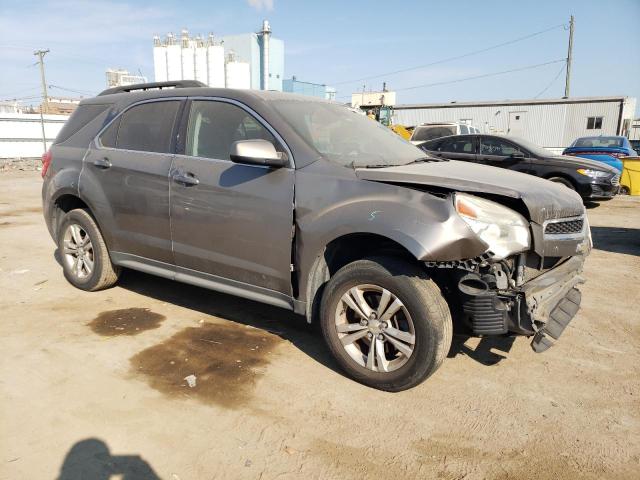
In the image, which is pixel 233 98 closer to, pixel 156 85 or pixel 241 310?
pixel 156 85

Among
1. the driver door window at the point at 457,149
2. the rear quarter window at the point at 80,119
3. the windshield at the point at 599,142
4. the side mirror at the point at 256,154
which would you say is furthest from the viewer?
the windshield at the point at 599,142

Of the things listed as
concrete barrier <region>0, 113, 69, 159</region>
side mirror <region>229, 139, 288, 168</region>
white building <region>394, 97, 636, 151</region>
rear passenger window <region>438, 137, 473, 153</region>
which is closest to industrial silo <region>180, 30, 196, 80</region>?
concrete barrier <region>0, 113, 69, 159</region>

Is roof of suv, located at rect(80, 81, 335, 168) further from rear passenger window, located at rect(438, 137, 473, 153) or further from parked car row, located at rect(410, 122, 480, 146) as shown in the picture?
parked car row, located at rect(410, 122, 480, 146)

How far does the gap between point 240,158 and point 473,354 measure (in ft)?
7.25

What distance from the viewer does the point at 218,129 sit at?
12.5 ft

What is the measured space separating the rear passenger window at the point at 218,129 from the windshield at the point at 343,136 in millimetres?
236

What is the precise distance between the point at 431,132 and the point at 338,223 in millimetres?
15823

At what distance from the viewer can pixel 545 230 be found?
2.98 metres

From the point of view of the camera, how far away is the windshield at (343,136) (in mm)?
3488

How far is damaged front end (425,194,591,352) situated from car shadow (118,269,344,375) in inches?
40.6

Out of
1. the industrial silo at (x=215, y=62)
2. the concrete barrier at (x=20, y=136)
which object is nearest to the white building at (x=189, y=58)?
the industrial silo at (x=215, y=62)

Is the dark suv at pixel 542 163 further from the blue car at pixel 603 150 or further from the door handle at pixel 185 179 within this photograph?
the door handle at pixel 185 179

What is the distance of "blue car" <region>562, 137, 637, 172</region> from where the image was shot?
42.4ft

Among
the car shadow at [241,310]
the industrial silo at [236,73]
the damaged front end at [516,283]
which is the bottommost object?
the car shadow at [241,310]
